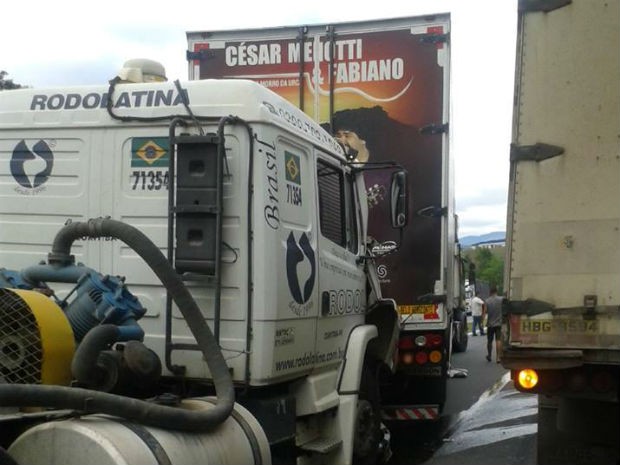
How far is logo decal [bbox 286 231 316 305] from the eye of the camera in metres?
5.24

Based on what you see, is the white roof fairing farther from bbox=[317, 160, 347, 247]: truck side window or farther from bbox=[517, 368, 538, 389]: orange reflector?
bbox=[517, 368, 538, 389]: orange reflector

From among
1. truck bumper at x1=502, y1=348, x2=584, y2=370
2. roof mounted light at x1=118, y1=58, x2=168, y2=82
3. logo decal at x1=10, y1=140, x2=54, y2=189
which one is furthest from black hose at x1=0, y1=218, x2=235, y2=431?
truck bumper at x1=502, y1=348, x2=584, y2=370

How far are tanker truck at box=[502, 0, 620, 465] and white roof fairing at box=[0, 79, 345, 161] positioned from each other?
5.23 ft

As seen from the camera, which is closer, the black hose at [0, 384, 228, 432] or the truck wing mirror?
the black hose at [0, 384, 228, 432]

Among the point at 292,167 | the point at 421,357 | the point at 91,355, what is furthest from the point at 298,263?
the point at 421,357

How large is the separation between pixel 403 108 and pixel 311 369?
3678 millimetres

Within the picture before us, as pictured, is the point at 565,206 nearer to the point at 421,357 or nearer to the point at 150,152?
A: the point at 150,152

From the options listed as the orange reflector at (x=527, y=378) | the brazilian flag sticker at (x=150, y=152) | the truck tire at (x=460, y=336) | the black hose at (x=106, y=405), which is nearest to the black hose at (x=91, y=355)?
the black hose at (x=106, y=405)

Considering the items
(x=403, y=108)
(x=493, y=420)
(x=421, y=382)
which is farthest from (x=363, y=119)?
(x=493, y=420)

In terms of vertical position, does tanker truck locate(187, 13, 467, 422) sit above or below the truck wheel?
above

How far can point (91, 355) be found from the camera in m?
3.96

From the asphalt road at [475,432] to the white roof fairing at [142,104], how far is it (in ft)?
13.7

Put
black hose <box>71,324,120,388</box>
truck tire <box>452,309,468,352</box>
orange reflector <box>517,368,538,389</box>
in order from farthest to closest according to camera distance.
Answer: truck tire <box>452,309,468,352</box>
orange reflector <box>517,368,538,389</box>
black hose <box>71,324,120,388</box>

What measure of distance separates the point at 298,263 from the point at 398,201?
171cm
